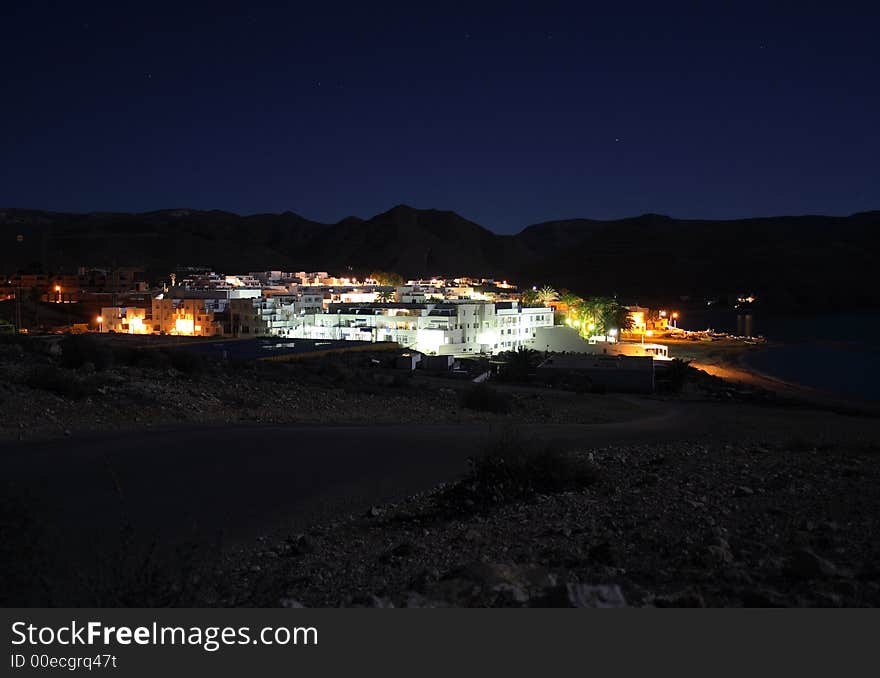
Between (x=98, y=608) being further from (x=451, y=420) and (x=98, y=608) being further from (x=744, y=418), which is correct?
(x=744, y=418)

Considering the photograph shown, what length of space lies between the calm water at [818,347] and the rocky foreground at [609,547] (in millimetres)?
33401

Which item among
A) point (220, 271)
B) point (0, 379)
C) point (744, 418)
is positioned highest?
point (220, 271)

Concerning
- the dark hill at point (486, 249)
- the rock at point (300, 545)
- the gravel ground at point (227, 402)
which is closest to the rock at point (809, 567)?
the rock at point (300, 545)

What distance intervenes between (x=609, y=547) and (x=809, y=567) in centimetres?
144

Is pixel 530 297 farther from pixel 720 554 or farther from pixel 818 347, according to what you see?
pixel 720 554

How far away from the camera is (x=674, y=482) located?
842 centimetres

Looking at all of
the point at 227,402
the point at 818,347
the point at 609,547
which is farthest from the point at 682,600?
the point at 818,347

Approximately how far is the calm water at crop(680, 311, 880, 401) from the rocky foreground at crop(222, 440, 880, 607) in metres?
33.4

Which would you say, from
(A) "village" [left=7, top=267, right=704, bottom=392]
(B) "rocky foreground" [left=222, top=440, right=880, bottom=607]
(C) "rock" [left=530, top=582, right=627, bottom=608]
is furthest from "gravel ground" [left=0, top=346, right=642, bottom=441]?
(A) "village" [left=7, top=267, right=704, bottom=392]

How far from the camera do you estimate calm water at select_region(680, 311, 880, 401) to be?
1727 inches

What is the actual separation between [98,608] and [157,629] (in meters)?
0.39

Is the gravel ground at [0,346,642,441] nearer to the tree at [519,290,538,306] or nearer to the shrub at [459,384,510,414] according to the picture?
the shrub at [459,384,510,414]

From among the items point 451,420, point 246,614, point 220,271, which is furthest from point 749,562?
point 220,271


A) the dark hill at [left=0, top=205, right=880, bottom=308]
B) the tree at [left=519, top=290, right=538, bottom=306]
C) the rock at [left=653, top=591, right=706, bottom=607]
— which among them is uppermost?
the dark hill at [left=0, top=205, right=880, bottom=308]
